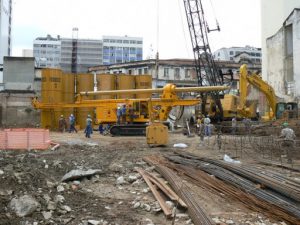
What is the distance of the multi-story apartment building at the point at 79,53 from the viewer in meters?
114

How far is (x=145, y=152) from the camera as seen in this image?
1786 centimetres

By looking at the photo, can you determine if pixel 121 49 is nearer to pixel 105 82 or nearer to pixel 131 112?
pixel 105 82

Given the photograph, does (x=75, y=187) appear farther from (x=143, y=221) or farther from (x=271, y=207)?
(x=271, y=207)

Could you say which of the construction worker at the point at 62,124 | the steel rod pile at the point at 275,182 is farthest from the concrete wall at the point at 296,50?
the steel rod pile at the point at 275,182

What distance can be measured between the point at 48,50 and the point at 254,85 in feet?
324

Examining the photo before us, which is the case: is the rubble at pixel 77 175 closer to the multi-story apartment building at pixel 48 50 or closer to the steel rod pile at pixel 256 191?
the steel rod pile at pixel 256 191

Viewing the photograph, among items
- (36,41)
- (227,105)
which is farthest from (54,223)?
(36,41)

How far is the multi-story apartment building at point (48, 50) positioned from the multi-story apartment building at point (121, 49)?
12.6 metres

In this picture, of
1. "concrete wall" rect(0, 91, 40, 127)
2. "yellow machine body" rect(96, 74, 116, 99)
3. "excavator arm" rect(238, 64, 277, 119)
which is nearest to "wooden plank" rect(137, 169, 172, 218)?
"excavator arm" rect(238, 64, 277, 119)

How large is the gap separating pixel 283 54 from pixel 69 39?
78904 mm

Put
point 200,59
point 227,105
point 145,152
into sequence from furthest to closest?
point 200,59 < point 227,105 < point 145,152

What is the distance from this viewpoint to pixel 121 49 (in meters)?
124

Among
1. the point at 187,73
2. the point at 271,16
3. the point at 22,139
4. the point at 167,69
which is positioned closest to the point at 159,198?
the point at 22,139

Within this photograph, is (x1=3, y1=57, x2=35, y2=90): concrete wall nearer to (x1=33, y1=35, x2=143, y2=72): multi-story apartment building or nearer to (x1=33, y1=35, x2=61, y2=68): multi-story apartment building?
(x1=33, y1=35, x2=143, y2=72): multi-story apartment building
